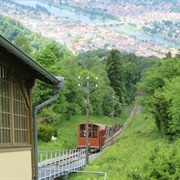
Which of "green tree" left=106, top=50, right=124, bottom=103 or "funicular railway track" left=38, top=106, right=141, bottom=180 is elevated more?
"green tree" left=106, top=50, right=124, bottom=103

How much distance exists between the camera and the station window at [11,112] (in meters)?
6.65

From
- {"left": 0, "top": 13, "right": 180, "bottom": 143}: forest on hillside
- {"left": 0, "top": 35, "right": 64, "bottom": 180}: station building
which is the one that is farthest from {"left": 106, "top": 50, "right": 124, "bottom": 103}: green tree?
{"left": 0, "top": 35, "right": 64, "bottom": 180}: station building

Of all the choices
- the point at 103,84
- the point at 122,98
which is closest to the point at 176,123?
the point at 103,84

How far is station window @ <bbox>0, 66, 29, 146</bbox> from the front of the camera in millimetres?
6652

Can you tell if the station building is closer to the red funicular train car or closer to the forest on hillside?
the forest on hillside

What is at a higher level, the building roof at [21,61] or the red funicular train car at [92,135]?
the building roof at [21,61]

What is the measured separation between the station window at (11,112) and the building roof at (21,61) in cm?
20

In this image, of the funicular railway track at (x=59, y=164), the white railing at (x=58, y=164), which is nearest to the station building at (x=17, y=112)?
the funicular railway track at (x=59, y=164)

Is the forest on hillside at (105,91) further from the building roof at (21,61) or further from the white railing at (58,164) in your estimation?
the building roof at (21,61)

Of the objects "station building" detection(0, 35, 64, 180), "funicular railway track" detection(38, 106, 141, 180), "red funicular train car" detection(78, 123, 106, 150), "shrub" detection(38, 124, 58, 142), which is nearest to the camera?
"station building" detection(0, 35, 64, 180)

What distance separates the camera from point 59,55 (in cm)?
8081

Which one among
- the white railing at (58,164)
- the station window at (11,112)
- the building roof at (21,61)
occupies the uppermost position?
the building roof at (21,61)

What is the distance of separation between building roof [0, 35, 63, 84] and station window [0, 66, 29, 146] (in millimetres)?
196

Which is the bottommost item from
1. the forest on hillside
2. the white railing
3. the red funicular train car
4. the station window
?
the white railing
